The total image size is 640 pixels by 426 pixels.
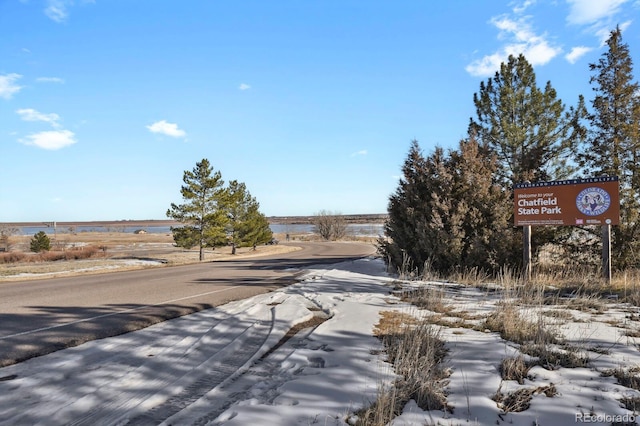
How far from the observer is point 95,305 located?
31.4 ft

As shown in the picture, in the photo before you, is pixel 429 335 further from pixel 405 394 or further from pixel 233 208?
pixel 233 208

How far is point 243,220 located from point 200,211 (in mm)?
8372

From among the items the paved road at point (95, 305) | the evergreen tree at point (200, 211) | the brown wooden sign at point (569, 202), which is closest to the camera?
the paved road at point (95, 305)

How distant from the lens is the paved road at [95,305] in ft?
21.1

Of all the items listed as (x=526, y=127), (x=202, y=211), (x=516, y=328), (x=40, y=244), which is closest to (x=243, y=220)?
(x=202, y=211)

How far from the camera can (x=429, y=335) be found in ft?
16.7

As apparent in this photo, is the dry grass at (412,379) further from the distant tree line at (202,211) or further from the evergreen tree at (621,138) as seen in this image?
the distant tree line at (202,211)

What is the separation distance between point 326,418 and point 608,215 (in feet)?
35.3

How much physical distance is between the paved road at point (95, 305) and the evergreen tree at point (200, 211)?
14.1 m

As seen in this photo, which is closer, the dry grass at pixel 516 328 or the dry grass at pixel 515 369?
the dry grass at pixel 515 369

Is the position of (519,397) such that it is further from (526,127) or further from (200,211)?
(200,211)

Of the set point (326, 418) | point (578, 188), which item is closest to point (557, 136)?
point (578, 188)

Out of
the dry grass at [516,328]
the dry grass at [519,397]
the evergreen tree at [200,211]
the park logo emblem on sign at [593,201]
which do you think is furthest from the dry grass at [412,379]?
the evergreen tree at [200,211]

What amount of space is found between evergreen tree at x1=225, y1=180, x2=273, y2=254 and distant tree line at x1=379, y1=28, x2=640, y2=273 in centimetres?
2300
